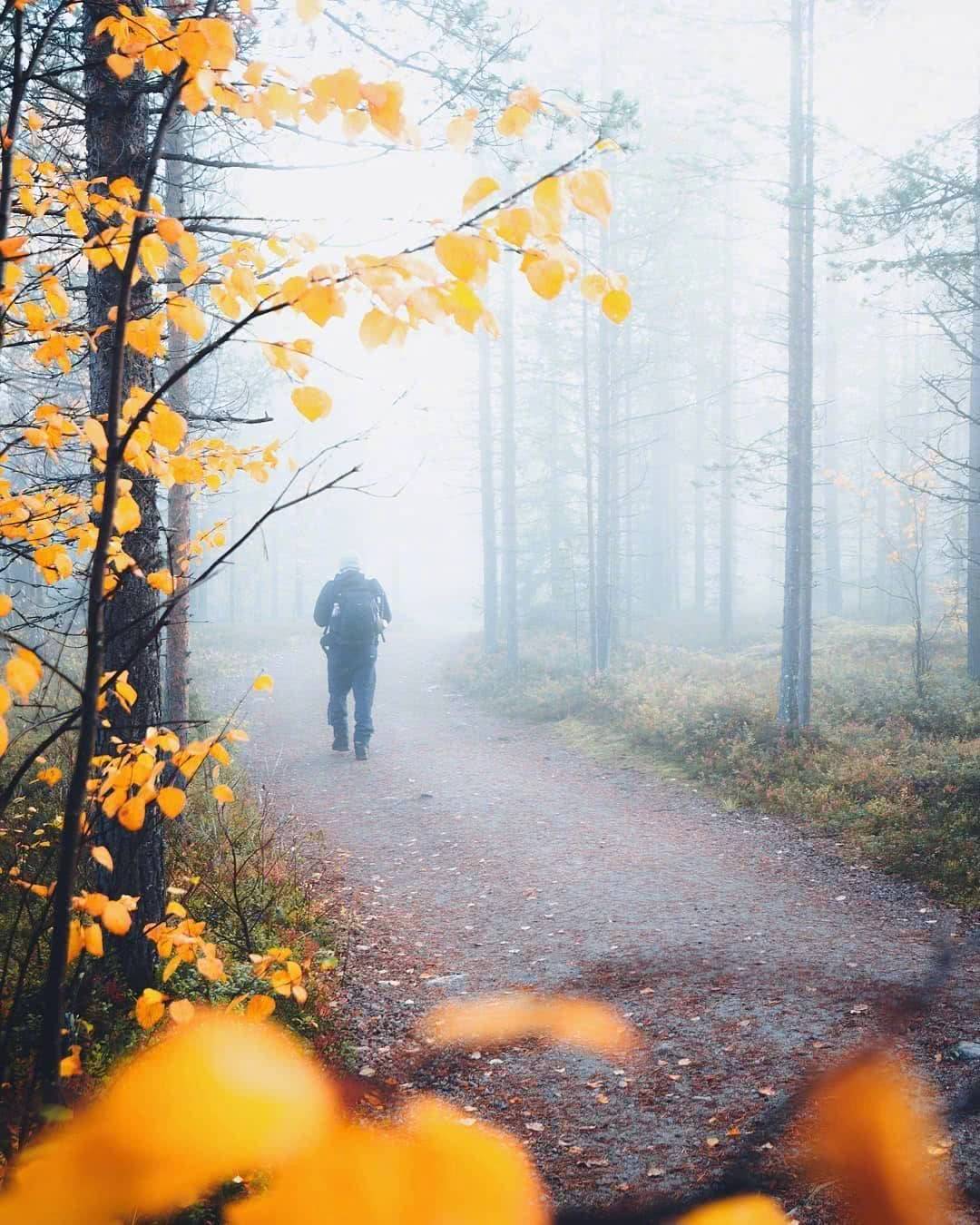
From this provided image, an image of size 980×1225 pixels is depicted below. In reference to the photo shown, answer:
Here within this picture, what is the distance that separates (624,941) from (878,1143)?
2.60 meters

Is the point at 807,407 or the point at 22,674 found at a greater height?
the point at 807,407

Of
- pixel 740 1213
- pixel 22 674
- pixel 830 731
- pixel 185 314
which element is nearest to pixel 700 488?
pixel 830 731

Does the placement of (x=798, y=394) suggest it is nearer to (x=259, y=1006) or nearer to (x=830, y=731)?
(x=830, y=731)

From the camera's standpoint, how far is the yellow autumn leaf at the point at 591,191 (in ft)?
6.24

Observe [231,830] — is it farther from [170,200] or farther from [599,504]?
[599,504]

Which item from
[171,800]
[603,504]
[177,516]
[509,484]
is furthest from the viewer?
[509,484]

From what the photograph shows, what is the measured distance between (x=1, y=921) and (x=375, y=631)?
714 centimetres

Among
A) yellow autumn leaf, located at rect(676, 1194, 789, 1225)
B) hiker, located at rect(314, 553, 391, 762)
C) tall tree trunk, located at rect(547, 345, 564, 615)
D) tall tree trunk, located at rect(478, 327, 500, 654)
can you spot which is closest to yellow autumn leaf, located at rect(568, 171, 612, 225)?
yellow autumn leaf, located at rect(676, 1194, 789, 1225)

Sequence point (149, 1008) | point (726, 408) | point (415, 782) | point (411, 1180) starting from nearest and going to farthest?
point (149, 1008)
point (411, 1180)
point (415, 782)
point (726, 408)

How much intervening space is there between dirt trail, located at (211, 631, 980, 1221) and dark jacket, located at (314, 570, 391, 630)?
7.27 ft

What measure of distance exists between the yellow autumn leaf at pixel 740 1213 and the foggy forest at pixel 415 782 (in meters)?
0.02

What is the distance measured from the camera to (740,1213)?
3137 millimetres

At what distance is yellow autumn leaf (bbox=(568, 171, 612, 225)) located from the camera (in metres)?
1.90

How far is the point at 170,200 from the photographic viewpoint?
29.7ft
